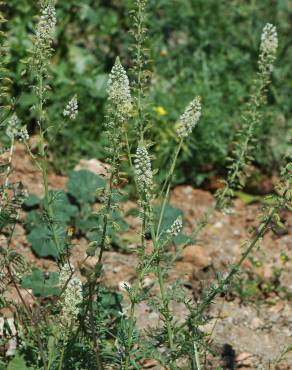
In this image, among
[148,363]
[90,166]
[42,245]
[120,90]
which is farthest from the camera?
[90,166]

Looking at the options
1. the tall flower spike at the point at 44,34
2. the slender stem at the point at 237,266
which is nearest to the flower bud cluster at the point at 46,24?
the tall flower spike at the point at 44,34

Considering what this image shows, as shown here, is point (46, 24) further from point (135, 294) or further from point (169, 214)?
point (169, 214)

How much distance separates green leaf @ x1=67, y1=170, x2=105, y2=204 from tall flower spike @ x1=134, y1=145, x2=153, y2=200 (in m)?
2.05

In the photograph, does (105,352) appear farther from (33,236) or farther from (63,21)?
(63,21)

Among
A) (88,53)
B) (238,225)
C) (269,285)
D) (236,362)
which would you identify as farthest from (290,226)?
(88,53)

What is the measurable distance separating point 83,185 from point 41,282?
3.47 ft

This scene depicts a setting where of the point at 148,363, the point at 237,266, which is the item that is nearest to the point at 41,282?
the point at 148,363

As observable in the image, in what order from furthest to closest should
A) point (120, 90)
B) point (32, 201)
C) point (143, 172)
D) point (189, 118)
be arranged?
point (32, 201) < point (189, 118) < point (143, 172) < point (120, 90)

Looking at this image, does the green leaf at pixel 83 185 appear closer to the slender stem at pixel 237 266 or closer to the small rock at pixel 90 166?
the small rock at pixel 90 166

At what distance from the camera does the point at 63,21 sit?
19.9ft

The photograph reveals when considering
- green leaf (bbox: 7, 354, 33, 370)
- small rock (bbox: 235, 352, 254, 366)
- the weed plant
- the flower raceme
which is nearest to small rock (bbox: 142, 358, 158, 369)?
the weed plant

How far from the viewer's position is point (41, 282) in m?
3.98

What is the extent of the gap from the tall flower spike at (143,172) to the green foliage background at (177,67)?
233 centimetres

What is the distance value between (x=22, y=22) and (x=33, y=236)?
2.09m
